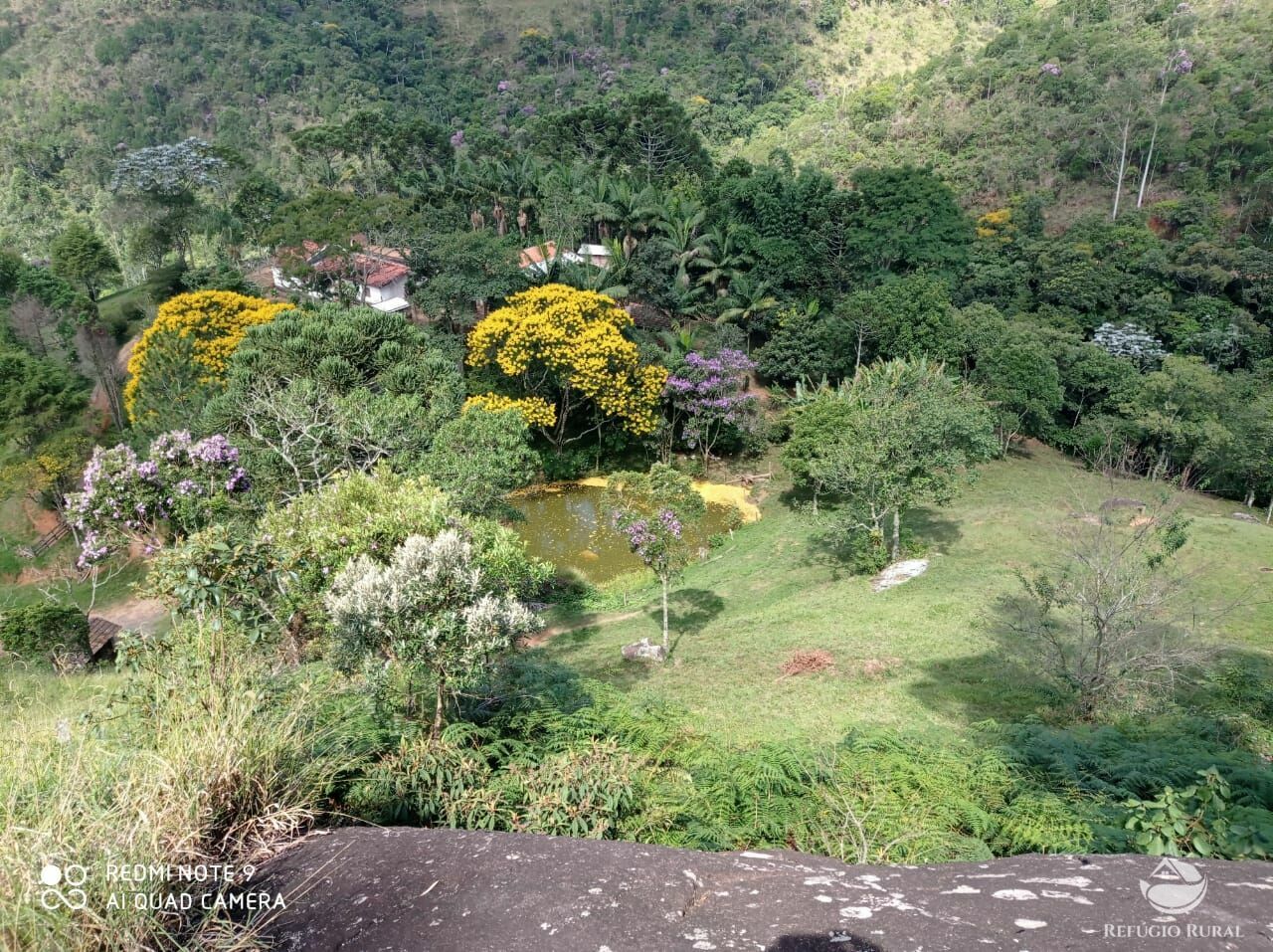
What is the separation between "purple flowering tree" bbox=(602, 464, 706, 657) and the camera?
14.1m

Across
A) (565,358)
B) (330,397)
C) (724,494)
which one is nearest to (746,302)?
(724,494)

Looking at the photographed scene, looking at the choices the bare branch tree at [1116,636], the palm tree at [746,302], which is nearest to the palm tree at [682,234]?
the palm tree at [746,302]

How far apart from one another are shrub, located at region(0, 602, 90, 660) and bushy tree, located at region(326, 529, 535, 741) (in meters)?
13.3

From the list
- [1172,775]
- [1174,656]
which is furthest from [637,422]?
[1172,775]

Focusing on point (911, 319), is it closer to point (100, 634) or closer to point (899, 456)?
point (899, 456)

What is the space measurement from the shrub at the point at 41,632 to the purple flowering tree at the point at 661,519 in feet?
38.5

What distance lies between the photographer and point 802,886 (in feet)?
10.8

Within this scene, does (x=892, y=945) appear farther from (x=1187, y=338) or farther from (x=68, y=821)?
(x=1187, y=338)

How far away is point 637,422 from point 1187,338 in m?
22.3

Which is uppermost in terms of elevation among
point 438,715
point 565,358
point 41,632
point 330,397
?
point 438,715

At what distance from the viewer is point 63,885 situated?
2.85m

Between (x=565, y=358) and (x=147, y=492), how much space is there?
14.4m

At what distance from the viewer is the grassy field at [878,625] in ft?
36.3

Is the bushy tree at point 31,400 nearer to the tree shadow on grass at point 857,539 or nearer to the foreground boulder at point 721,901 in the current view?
the tree shadow on grass at point 857,539
